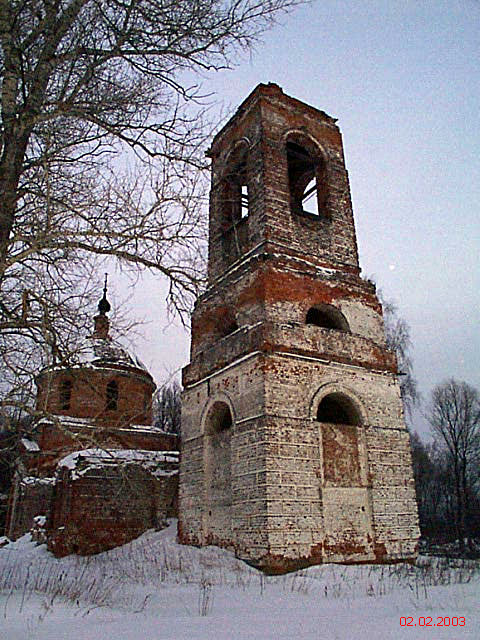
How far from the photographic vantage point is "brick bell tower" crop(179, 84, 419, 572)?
9.53 m

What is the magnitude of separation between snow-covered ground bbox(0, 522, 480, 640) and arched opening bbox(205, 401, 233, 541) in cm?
51

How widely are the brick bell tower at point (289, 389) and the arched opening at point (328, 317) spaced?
4 cm

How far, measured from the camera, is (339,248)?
1281 cm

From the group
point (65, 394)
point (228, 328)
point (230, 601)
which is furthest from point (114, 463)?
point (230, 601)

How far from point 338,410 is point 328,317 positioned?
2158 mm

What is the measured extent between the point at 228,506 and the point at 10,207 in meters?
7.27

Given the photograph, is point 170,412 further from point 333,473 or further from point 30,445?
point 333,473

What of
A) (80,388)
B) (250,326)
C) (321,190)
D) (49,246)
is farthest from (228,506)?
(80,388)

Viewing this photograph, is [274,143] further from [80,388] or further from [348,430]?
[80,388]

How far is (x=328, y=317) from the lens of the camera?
481 inches

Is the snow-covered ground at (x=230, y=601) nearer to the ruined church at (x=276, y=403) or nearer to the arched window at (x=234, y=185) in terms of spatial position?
the ruined church at (x=276, y=403)

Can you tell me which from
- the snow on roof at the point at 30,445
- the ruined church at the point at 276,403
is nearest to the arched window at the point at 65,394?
the snow on roof at the point at 30,445

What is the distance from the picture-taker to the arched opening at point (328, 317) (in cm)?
1182

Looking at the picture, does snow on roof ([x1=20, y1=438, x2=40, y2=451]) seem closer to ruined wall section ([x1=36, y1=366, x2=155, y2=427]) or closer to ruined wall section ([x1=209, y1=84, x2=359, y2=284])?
ruined wall section ([x1=36, y1=366, x2=155, y2=427])
